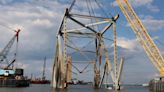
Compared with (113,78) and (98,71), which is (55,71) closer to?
(113,78)

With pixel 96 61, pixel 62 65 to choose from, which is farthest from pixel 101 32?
pixel 62 65

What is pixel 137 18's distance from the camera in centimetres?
12094

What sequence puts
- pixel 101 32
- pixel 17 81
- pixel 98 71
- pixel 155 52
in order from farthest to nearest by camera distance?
1. pixel 17 81
2. pixel 98 71
3. pixel 101 32
4. pixel 155 52

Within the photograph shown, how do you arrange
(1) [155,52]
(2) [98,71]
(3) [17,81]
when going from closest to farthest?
1. (1) [155,52]
2. (2) [98,71]
3. (3) [17,81]

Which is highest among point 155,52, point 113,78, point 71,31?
point 71,31

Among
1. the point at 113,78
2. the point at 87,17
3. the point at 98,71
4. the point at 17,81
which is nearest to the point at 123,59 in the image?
the point at 113,78

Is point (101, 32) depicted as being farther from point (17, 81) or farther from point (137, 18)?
point (17, 81)

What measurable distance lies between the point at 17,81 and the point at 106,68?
72.4 m

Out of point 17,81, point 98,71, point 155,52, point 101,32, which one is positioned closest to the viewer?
point 155,52

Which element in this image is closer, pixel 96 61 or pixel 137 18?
pixel 137 18

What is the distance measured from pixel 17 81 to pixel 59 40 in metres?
77.6

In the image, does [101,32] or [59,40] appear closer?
[59,40]

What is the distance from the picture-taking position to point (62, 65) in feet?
387

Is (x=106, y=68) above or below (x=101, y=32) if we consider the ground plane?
below
